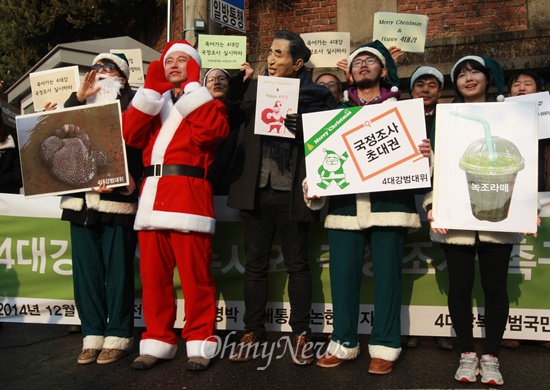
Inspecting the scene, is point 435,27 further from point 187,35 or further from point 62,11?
point 62,11

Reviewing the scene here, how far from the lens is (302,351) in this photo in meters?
3.65

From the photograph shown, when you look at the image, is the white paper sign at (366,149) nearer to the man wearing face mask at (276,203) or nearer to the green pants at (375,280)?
the man wearing face mask at (276,203)

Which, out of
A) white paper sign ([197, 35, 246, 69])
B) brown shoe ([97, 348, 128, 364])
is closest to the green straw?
white paper sign ([197, 35, 246, 69])

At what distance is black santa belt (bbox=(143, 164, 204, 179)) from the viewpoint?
3.60 metres

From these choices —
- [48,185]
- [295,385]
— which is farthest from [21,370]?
[295,385]

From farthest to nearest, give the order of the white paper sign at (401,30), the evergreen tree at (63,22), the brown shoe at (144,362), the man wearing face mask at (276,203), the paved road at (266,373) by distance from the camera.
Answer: the evergreen tree at (63,22) < the white paper sign at (401,30) < the man wearing face mask at (276,203) < the brown shoe at (144,362) < the paved road at (266,373)

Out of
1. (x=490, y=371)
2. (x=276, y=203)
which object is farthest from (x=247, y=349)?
(x=490, y=371)

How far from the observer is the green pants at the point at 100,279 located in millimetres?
3814

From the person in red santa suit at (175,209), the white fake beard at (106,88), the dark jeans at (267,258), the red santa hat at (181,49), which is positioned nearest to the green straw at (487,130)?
the dark jeans at (267,258)

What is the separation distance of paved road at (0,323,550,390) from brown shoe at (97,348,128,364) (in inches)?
1.4

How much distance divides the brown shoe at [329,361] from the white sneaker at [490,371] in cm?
85

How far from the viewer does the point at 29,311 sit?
178 inches

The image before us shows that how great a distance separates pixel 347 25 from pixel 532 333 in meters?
6.30
